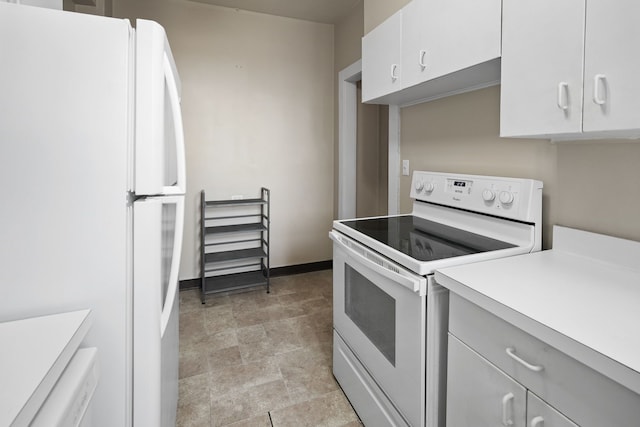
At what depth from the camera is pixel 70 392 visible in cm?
65

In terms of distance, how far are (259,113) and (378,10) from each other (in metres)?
1.60

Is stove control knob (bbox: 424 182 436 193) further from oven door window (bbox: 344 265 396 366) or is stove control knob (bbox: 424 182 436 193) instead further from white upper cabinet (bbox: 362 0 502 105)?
oven door window (bbox: 344 265 396 366)

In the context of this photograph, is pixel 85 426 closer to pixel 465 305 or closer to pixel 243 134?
pixel 465 305

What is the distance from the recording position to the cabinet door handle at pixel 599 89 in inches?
34.5

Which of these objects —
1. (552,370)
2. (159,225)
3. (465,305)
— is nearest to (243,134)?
(159,225)

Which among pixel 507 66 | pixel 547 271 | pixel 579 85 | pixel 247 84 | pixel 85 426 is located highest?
pixel 247 84

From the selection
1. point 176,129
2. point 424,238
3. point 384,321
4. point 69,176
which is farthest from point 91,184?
point 424,238

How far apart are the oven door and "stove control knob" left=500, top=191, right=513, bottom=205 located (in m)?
0.56

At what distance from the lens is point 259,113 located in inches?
134

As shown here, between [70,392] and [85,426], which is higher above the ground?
[70,392]

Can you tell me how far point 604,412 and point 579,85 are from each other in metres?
0.81

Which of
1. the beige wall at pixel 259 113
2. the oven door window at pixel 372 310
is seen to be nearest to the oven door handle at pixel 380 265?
the oven door window at pixel 372 310

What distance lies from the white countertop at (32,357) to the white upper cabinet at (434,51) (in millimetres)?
→ 1504

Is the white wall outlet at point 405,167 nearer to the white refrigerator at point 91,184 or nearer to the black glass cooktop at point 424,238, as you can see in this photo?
the black glass cooktop at point 424,238
